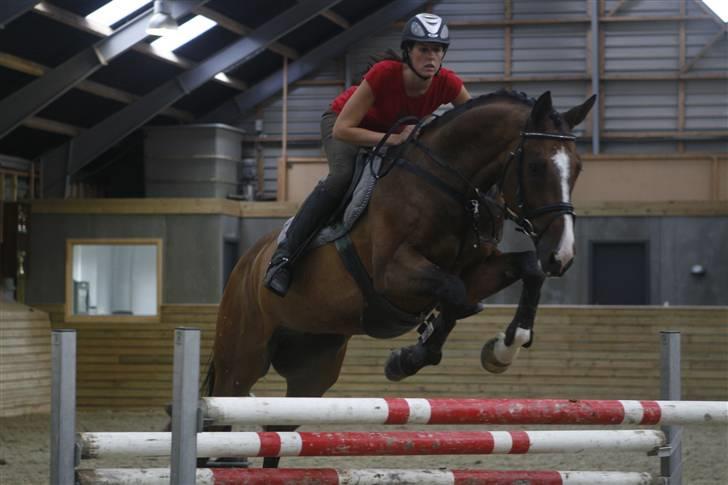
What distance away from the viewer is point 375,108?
4.45 meters

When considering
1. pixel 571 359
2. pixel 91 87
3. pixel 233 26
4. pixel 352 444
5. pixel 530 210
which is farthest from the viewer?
pixel 233 26

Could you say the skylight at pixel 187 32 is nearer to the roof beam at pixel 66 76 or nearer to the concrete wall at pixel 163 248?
the roof beam at pixel 66 76

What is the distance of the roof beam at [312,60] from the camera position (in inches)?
677

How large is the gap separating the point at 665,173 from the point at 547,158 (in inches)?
474

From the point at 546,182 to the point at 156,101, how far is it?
37.7 ft

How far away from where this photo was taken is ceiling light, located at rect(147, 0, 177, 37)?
35.9 feet

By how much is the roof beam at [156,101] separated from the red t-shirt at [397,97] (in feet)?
34.3

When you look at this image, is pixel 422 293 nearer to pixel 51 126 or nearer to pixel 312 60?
pixel 51 126

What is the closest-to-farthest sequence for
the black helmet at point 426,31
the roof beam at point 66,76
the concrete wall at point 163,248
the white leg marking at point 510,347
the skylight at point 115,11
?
the white leg marking at point 510,347 < the black helmet at point 426,31 < the skylight at point 115,11 < the roof beam at point 66,76 < the concrete wall at point 163,248

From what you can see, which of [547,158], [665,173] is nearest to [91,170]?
[665,173]

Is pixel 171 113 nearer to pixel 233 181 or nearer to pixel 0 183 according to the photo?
pixel 233 181

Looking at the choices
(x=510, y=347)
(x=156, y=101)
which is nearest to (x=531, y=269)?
(x=510, y=347)

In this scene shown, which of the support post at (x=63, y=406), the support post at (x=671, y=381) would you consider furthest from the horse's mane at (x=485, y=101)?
the support post at (x=63, y=406)

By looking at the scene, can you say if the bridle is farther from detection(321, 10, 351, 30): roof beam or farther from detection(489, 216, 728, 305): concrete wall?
detection(321, 10, 351, 30): roof beam
